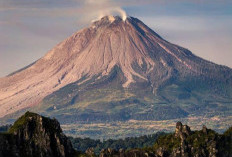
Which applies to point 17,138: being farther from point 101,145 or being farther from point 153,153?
point 101,145

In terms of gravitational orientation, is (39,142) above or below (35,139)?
below

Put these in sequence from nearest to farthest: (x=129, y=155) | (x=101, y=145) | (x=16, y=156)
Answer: (x=16, y=156) → (x=129, y=155) → (x=101, y=145)

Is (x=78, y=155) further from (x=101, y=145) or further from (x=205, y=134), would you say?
(x=101, y=145)

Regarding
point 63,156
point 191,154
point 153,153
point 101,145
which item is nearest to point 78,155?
point 63,156

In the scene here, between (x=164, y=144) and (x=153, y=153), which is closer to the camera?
(x=153, y=153)

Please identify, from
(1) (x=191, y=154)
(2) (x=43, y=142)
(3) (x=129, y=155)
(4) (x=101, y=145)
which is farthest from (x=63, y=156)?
(4) (x=101, y=145)

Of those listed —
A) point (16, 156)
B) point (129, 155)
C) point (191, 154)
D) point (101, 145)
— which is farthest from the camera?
point (101, 145)
